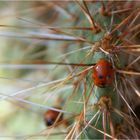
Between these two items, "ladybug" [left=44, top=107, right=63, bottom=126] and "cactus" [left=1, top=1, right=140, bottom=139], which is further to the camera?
"ladybug" [left=44, top=107, right=63, bottom=126]

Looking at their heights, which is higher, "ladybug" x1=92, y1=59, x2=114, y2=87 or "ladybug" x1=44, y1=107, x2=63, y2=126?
"ladybug" x1=92, y1=59, x2=114, y2=87

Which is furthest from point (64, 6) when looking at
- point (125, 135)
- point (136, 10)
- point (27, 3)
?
point (125, 135)

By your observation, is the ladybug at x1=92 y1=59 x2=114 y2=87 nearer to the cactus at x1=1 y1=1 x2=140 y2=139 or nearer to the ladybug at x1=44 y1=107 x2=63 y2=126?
the cactus at x1=1 y1=1 x2=140 y2=139

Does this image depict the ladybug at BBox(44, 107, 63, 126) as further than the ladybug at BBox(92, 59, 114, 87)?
Yes

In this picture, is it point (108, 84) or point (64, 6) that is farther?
point (64, 6)

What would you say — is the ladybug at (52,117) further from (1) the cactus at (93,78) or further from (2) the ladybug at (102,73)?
(2) the ladybug at (102,73)

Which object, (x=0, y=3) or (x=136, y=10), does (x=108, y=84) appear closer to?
(x=136, y=10)

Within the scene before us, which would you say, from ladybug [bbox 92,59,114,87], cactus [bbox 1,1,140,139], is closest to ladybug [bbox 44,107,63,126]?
cactus [bbox 1,1,140,139]

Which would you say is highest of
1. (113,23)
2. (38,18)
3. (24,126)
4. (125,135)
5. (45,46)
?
(38,18)
